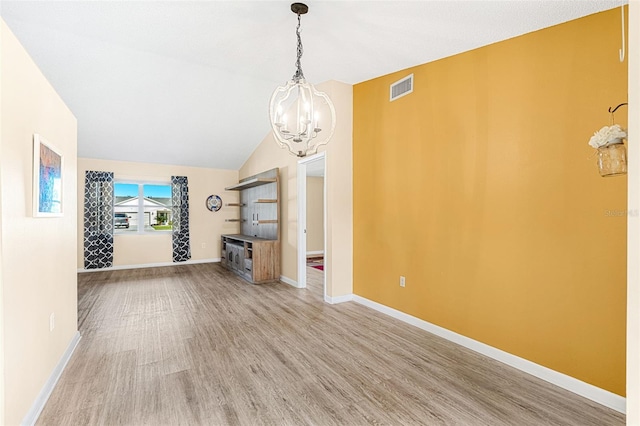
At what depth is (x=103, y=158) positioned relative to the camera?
653cm

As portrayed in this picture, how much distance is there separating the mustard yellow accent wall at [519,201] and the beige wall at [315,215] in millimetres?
5094

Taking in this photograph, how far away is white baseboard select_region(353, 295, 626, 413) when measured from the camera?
2023mm

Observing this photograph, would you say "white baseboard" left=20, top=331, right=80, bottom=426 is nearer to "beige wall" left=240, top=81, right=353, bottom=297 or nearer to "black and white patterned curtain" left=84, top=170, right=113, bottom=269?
"beige wall" left=240, top=81, right=353, bottom=297

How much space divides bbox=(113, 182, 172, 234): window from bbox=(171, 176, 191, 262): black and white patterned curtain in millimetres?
260

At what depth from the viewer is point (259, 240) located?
227 inches

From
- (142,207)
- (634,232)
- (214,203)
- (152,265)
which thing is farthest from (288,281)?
(634,232)

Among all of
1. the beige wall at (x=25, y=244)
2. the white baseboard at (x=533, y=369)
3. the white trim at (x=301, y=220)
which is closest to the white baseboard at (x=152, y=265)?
the white trim at (x=301, y=220)

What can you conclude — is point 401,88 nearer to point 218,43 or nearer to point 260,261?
point 218,43

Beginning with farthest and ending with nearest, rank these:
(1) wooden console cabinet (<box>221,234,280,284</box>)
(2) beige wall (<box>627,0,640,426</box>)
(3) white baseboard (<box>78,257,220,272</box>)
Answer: (3) white baseboard (<box>78,257,220,272</box>), (1) wooden console cabinet (<box>221,234,280,284</box>), (2) beige wall (<box>627,0,640,426</box>)

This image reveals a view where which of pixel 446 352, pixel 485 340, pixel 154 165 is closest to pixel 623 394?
pixel 485 340

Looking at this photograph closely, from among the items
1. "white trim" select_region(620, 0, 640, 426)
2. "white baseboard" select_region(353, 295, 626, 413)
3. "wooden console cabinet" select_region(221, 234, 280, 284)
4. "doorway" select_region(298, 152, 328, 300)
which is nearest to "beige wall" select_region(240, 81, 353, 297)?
"doorway" select_region(298, 152, 328, 300)

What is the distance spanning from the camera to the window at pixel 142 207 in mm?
6891

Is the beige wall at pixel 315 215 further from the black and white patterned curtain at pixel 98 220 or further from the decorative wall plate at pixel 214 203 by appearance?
the black and white patterned curtain at pixel 98 220

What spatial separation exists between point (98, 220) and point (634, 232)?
7.88m
